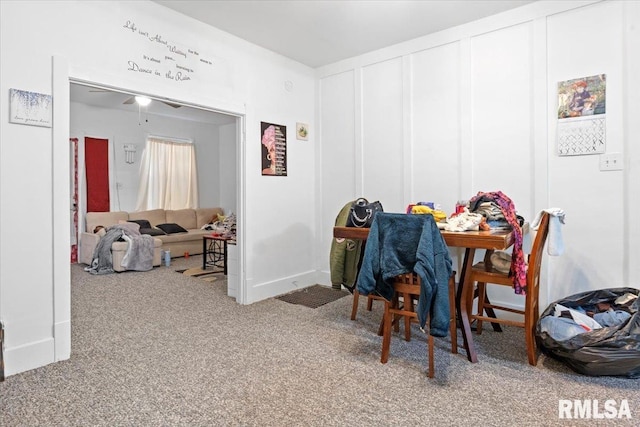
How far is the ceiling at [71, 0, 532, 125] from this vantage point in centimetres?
290

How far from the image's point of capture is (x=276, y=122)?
12.8 feet

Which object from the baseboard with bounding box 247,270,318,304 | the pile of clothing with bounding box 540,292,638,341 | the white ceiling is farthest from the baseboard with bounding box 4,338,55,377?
the pile of clothing with bounding box 540,292,638,341

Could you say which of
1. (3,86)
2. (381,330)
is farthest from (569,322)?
(3,86)

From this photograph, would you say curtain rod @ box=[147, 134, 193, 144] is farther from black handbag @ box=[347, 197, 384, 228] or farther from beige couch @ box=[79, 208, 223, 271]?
black handbag @ box=[347, 197, 384, 228]

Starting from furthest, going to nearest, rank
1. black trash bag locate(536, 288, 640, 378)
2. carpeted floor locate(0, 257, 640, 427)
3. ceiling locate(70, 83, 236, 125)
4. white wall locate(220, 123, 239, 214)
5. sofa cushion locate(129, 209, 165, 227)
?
white wall locate(220, 123, 239, 214) → sofa cushion locate(129, 209, 165, 227) → ceiling locate(70, 83, 236, 125) → black trash bag locate(536, 288, 640, 378) → carpeted floor locate(0, 257, 640, 427)

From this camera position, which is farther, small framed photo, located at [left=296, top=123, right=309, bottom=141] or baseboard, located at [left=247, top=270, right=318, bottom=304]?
small framed photo, located at [left=296, top=123, right=309, bottom=141]

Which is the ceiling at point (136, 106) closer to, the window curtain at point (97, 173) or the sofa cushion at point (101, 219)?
the window curtain at point (97, 173)

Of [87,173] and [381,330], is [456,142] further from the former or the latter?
[87,173]

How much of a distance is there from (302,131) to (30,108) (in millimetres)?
2565

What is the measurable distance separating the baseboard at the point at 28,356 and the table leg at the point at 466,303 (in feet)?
8.81

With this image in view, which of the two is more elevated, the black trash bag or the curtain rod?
the curtain rod

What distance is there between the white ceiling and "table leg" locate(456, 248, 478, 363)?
6.65 feet

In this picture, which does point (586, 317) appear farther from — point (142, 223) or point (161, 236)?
point (142, 223)

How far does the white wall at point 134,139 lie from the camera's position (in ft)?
20.4
